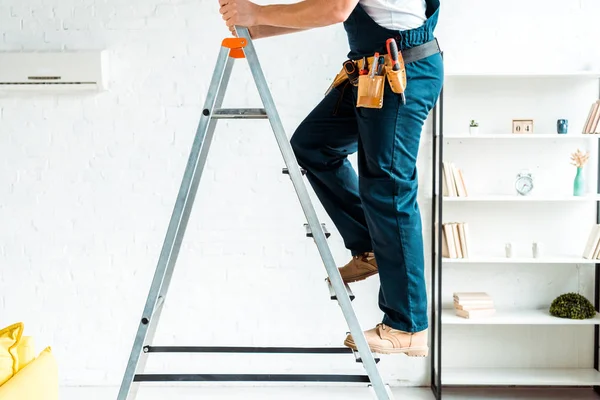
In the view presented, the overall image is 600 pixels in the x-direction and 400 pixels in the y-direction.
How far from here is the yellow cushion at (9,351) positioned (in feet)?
7.03

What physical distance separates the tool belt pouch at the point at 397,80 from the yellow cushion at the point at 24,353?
1423mm

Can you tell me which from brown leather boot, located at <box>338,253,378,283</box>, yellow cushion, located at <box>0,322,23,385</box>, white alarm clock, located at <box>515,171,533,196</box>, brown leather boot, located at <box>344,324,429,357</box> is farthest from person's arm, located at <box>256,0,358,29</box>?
white alarm clock, located at <box>515,171,533,196</box>

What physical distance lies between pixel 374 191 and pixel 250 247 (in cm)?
209

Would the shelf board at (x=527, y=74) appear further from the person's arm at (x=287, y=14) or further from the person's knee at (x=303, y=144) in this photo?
the person's arm at (x=287, y=14)

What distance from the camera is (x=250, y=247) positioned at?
4.17 metres

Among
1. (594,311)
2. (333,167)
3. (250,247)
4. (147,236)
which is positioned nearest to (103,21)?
(147,236)

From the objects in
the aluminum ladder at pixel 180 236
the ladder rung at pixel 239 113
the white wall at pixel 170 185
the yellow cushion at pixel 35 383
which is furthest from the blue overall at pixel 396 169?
the white wall at pixel 170 185

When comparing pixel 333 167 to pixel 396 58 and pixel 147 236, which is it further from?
pixel 147 236

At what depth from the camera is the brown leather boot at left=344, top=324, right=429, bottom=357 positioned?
7.11 feet

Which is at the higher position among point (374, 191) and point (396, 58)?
point (396, 58)

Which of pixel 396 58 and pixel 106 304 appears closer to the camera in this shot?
pixel 396 58

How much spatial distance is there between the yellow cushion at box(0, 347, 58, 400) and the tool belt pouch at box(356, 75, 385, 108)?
4.23 ft

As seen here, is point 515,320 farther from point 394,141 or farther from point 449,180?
point 394,141

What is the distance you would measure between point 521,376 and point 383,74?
2614 mm
